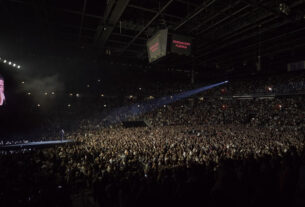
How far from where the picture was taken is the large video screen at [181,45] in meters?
7.23

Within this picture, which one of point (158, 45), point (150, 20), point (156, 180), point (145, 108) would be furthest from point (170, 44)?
point (145, 108)

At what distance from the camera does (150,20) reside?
8.47 m

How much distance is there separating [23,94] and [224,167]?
25.4 meters

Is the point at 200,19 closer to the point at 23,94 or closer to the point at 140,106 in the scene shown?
the point at 23,94

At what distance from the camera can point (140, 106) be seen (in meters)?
32.8

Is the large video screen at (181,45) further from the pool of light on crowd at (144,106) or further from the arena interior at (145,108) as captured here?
the pool of light on crowd at (144,106)

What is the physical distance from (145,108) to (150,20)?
24.5 meters

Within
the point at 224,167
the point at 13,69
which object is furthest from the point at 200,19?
the point at 13,69

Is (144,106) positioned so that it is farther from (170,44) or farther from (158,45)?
(170,44)

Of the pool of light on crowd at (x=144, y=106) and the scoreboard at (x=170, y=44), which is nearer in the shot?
the scoreboard at (x=170, y=44)

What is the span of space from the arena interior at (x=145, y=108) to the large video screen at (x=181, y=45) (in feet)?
0.18

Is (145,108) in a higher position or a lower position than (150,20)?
lower

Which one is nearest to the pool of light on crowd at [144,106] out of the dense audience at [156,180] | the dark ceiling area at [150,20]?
the dark ceiling area at [150,20]

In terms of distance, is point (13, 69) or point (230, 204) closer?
point (230, 204)
